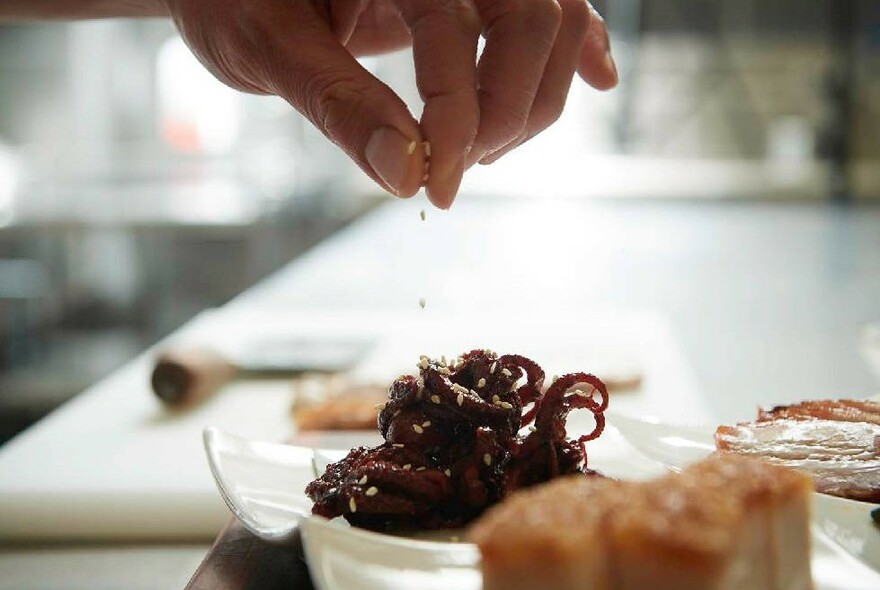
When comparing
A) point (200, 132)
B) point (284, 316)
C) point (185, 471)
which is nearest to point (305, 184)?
point (200, 132)

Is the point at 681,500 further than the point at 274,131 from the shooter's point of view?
No

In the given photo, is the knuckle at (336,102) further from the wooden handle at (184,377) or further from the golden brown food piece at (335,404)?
the wooden handle at (184,377)

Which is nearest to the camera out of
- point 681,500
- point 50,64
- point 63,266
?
point 681,500

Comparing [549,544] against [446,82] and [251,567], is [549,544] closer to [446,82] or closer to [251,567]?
[251,567]

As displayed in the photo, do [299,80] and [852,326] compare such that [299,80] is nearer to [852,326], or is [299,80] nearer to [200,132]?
[852,326]

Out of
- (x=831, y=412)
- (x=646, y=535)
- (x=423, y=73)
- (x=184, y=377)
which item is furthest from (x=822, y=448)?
(x=184, y=377)

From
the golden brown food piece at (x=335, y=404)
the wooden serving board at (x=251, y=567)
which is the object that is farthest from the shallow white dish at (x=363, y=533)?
the golden brown food piece at (x=335, y=404)
